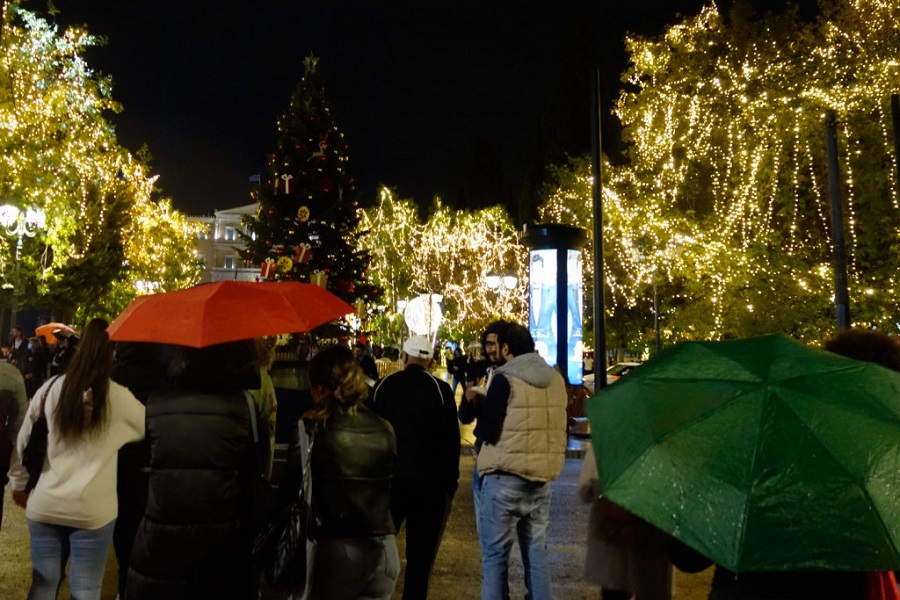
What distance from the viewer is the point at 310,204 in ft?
89.1

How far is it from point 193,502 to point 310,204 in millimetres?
24337

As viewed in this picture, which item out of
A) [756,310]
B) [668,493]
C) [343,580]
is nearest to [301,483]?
[343,580]

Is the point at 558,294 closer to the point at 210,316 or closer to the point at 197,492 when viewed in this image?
the point at 210,316

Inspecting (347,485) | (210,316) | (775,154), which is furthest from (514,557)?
(775,154)

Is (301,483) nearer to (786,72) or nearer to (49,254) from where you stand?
(786,72)

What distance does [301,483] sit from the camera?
3623 mm

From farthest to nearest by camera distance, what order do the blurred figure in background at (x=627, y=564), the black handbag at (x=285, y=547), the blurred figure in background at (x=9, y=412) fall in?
the blurred figure in background at (x=9, y=412)
the blurred figure in background at (x=627, y=564)
the black handbag at (x=285, y=547)

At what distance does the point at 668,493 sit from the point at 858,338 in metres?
1.52

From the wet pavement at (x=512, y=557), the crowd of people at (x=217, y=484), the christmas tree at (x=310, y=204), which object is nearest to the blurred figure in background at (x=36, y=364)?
the christmas tree at (x=310, y=204)

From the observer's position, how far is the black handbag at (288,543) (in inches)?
137

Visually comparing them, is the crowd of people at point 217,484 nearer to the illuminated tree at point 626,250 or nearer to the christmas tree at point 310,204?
the illuminated tree at point 626,250

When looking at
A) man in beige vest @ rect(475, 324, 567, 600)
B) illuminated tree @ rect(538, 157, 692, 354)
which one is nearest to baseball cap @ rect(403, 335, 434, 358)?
man in beige vest @ rect(475, 324, 567, 600)

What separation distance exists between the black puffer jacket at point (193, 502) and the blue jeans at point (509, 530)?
76.0 inches

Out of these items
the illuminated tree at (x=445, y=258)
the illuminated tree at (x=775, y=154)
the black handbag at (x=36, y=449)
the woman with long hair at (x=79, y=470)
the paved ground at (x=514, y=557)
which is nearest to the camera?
the woman with long hair at (x=79, y=470)
